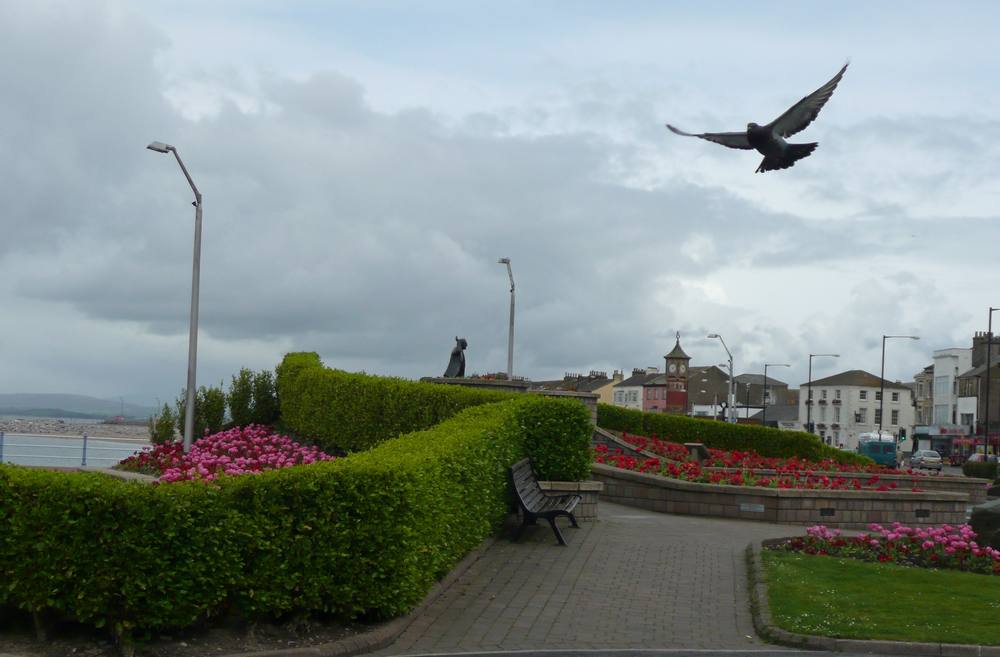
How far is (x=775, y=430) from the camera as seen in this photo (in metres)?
40.7

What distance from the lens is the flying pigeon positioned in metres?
10.2

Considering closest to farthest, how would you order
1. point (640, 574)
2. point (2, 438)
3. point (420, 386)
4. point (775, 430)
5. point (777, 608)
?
point (777, 608) → point (640, 574) → point (420, 386) → point (2, 438) → point (775, 430)

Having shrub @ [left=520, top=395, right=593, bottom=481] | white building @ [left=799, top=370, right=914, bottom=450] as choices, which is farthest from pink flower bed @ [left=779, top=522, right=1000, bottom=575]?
white building @ [left=799, top=370, right=914, bottom=450]

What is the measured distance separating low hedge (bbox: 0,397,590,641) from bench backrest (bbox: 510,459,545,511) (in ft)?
14.9

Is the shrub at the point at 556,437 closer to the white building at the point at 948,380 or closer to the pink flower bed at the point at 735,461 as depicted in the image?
the pink flower bed at the point at 735,461

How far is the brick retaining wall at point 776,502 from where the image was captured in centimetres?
2030

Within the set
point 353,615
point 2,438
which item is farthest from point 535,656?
point 2,438

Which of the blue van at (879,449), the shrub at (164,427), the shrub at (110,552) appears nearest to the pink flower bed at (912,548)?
the shrub at (110,552)

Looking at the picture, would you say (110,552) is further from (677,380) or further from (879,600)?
(677,380)

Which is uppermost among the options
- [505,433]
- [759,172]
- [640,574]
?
[759,172]

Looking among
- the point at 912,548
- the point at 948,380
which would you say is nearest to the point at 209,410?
the point at 912,548

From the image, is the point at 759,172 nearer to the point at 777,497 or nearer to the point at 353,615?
the point at 353,615

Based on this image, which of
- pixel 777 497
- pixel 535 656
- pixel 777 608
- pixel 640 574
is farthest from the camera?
pixel 777 497

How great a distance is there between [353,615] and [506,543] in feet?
18.9
